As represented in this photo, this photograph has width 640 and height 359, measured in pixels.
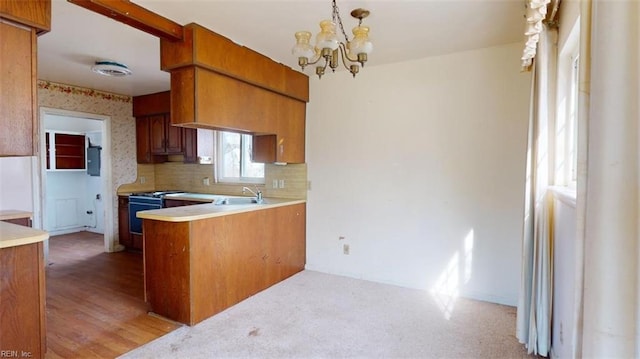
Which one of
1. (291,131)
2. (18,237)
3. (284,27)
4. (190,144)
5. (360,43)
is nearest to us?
(18,237)

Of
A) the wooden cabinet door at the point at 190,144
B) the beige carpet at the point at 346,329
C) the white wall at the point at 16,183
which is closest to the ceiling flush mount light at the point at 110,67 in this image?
the wooden cabinet door at the point at 190,144

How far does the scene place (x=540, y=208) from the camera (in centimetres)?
213

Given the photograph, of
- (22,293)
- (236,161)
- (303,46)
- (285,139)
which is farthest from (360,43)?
(236,161)

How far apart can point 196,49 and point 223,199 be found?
6.72 feet

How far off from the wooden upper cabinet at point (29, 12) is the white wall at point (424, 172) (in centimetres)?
271

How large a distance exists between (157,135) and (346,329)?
4.31 metres

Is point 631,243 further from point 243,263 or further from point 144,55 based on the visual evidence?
point 144,55

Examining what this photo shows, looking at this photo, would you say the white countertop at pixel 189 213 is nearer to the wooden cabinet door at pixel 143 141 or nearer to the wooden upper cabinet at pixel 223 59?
the wooden upper cabinet at pixel 223 59

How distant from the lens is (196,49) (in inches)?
105

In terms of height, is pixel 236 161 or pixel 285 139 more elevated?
pixel 285 139

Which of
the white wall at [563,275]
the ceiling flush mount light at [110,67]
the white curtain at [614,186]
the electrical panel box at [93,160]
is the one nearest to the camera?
the white curtain at [614,186]

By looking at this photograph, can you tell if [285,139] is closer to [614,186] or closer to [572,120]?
[572,120]

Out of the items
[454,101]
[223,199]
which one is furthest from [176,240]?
[454,101]

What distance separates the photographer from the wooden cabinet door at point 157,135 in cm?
526
